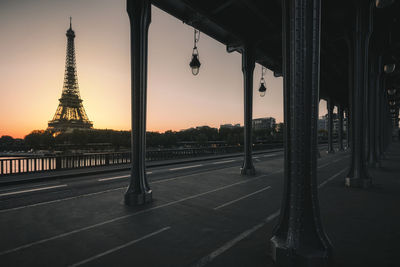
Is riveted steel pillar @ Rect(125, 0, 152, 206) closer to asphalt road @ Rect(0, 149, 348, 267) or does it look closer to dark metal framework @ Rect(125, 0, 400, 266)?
dark metal framework @ Rect(125, 0, 400, 266)

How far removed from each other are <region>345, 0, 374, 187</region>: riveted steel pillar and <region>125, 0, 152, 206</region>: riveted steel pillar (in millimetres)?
8836

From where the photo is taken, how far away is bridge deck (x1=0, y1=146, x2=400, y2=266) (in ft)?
11.9

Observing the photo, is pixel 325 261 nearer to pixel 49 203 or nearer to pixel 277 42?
pixel 49 203

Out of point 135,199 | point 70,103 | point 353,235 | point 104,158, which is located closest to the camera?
point 353,235

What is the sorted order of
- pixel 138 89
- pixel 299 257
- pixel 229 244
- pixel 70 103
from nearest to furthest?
1. pixel 299 257
2. pixel 229 244
3. pixel 138 89
4. pixel 70 103

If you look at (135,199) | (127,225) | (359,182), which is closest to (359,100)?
(359,182)

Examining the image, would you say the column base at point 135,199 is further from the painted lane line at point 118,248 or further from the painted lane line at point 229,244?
the painted lane line at point 229,244

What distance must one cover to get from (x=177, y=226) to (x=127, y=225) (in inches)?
49.0

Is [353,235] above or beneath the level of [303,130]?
beneath

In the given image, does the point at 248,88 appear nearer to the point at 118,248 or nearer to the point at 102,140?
the point at 118,248

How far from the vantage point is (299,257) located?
3.10 m

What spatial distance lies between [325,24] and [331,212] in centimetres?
903

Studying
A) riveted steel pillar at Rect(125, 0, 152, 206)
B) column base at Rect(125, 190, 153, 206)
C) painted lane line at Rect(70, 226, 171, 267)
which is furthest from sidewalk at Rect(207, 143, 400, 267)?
riveted steel pillar at Rect(125, 0, 152, 206)

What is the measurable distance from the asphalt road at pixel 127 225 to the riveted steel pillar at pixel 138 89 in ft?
1.96
